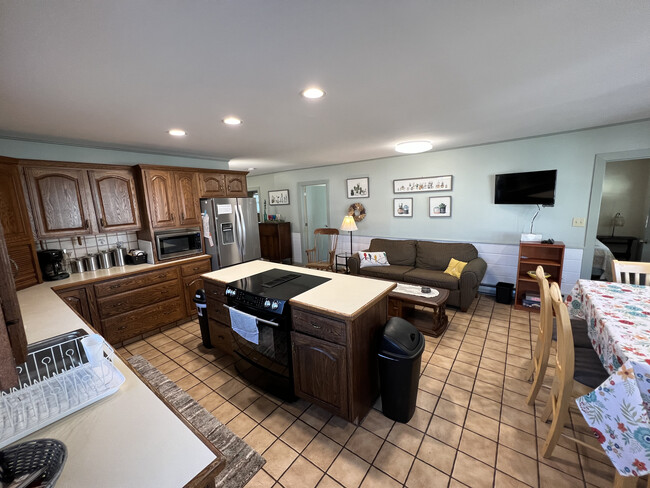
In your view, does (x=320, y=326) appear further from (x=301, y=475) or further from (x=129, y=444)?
(x=129, y=444)

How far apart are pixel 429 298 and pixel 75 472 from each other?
9.50 ft

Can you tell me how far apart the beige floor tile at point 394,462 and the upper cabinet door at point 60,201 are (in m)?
3.48

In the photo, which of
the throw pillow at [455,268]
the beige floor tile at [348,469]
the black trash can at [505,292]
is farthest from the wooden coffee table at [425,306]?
the beige floor tile at [348,469]

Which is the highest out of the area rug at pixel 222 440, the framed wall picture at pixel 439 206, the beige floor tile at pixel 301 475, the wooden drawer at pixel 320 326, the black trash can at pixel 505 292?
the framed wall picture at pixel 439 206

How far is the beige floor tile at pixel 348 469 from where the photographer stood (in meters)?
1.47

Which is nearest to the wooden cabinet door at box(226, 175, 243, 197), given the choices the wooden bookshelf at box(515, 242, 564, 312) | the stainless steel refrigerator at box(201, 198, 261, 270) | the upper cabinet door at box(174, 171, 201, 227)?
the stainless steel refrigerator at box(201, 198, 261, 270)

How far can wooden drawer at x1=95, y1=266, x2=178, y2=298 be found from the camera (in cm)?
274

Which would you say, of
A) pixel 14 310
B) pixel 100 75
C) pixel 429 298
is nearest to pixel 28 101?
pixel 100 75

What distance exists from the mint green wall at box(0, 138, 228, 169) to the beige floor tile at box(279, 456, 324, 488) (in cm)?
364

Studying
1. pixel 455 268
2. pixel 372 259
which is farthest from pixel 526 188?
pixel 372 259

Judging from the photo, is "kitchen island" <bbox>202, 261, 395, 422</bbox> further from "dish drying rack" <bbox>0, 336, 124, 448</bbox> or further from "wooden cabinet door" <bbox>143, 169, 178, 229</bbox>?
"wooden cabinet door" <bbox>143, 169, 178, 229</bbox>

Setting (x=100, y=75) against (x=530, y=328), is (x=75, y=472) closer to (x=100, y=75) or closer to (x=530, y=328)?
(x=100, y=75)

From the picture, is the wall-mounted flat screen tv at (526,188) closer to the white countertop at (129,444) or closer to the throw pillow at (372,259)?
the throw pillow at (372,259)

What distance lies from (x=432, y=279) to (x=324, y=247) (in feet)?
10.4
